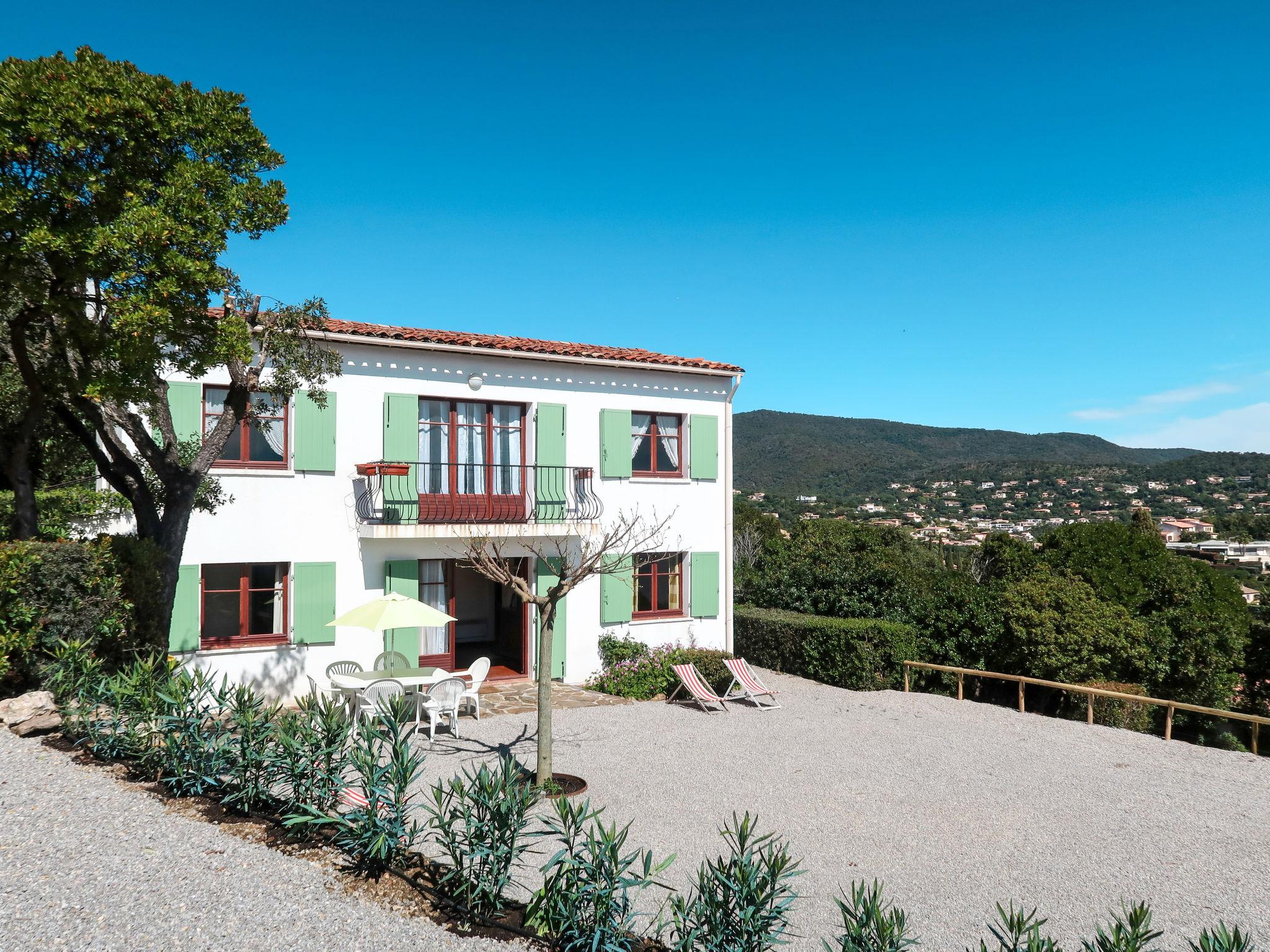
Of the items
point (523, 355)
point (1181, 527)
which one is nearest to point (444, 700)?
point (523, 355)

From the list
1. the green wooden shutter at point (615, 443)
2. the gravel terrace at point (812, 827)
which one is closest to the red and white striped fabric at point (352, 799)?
the gravel terrace at point (812, 827)

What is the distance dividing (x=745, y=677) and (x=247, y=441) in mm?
8377

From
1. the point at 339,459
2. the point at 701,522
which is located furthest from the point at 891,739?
the point at 339,459

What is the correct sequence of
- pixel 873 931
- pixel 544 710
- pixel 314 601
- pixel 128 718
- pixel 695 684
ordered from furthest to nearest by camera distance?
pixel 695 684, pixel 314 601, pixel 544 710, pixel 128 718, pixel 873 931

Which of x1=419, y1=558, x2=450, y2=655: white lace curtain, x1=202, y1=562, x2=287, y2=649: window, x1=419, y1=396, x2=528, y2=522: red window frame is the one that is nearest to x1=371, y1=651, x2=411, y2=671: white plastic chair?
x1=419, y1=558, x2=450, y2=655: white lace curtain

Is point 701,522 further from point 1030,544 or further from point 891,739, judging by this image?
point 1030,544

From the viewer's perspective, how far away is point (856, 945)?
4.04 metres

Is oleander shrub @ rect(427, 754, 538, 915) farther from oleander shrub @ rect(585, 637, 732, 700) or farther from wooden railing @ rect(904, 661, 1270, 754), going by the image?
wooden railing @ rect(904, 661, 1270, 754)

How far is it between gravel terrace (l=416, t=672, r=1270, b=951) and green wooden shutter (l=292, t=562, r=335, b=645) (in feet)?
9.96

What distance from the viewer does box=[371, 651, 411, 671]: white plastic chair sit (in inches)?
481

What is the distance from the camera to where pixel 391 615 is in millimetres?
10859

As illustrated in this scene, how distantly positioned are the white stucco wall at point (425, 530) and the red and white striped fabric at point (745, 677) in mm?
2204

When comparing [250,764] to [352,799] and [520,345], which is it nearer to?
[352,799]

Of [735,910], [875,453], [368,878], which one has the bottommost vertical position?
[368,878]
